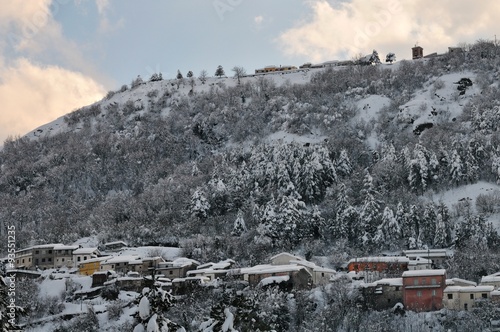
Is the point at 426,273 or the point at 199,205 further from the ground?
the point at 199,205

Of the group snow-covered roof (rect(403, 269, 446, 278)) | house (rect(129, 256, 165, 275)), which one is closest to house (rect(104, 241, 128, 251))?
house (rect(129, 256, 165, 275))

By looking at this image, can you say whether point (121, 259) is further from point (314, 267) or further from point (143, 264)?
point (314, 267)

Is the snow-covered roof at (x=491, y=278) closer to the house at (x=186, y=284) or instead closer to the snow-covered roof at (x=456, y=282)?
the snow-covered roof at (x=456, y=282)

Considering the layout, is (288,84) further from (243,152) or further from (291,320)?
(291,320)

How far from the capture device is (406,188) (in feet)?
324

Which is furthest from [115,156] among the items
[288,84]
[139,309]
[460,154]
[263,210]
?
[139,309]

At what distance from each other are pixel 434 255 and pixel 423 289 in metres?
13.0

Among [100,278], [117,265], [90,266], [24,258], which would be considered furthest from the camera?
[24,258]

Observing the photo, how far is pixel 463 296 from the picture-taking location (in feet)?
215

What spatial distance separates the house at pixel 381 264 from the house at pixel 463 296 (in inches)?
442

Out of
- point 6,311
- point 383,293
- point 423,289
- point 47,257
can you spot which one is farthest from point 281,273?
point 6,311

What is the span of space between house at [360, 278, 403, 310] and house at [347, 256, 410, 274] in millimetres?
8501

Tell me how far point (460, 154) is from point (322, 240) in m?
23.5

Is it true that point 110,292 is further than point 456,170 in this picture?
No
